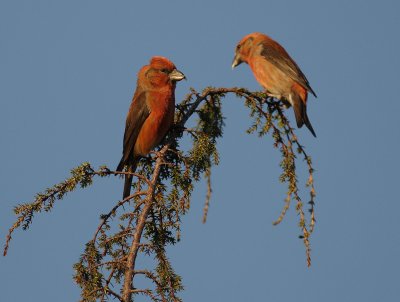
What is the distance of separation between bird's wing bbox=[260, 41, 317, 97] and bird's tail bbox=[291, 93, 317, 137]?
0.14 m

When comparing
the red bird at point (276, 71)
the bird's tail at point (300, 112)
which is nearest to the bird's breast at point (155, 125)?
the red bird at point (276, 71)

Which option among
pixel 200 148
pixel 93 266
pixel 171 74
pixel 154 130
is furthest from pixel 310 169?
pixel 171 74

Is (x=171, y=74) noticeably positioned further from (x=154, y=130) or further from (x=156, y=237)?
(x=156, y=237)

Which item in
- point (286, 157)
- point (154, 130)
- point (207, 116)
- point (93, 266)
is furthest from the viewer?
point (154, 130)

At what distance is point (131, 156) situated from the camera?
554cm

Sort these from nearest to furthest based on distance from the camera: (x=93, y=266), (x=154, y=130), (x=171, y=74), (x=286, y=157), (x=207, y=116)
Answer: (x=93, y=266) < (x=286, y=157) < (x=207, y=116) < (x=154, y=130) < (x=171, y=74)

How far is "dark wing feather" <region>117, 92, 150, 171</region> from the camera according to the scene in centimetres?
553

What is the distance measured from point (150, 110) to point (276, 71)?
127cm

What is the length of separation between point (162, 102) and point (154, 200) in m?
2.19

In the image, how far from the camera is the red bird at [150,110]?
532 cm

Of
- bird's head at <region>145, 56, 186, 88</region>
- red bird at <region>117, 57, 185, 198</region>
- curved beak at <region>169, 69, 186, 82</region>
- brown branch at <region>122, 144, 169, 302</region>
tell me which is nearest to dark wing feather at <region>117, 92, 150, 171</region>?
red bird at <region>117, 57, 185, 198</region>

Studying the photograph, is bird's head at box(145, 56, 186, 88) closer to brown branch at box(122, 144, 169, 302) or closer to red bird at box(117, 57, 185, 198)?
red bird at box(117, 57, 185, 198)

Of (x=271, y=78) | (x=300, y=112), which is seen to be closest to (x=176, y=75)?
→ (x=271, y=78)

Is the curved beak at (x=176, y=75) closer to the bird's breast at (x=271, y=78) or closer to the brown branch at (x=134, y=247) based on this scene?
the bird's breast at (x=271, y=78)
